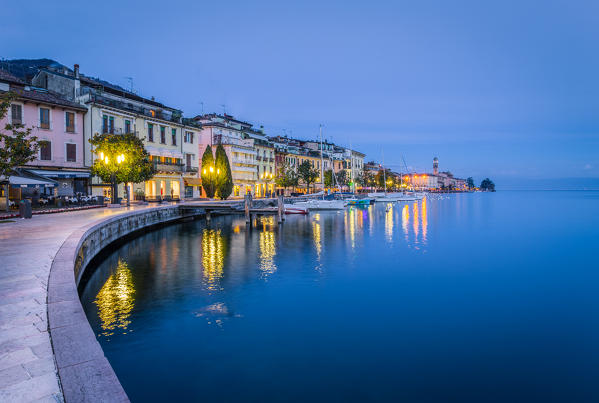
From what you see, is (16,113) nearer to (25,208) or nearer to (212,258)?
(25,208)

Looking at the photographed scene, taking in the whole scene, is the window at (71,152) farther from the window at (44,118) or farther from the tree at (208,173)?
the tree at (208,173)

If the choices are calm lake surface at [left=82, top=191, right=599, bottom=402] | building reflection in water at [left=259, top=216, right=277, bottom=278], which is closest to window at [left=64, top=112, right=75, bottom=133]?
calm lake surface at [left=82, top=191, right=599, bottom=402]

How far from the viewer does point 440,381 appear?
8.25m

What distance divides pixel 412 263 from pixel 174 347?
605 inches

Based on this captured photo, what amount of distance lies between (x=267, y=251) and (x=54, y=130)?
2447cm

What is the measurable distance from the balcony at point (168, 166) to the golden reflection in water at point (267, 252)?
18317mm

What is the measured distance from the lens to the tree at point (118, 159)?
104ft

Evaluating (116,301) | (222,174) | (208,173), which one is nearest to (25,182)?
(116,301)

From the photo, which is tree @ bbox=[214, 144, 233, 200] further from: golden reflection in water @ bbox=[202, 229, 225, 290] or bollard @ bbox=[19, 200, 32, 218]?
bollard @ bbox=[19, 200, 32, 218]

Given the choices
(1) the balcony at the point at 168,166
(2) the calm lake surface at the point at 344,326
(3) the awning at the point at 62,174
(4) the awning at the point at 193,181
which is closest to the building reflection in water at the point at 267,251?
(2) the calm lake surface at the point at 344,326

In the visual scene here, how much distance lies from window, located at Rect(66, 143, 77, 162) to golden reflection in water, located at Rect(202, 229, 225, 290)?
14.9 m

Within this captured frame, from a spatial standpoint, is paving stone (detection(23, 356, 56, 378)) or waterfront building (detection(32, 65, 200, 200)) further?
waterfront building (detection(32, 65, 200, 200))

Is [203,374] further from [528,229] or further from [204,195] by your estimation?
[204,195]

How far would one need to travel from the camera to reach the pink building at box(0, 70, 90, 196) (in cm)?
3269
